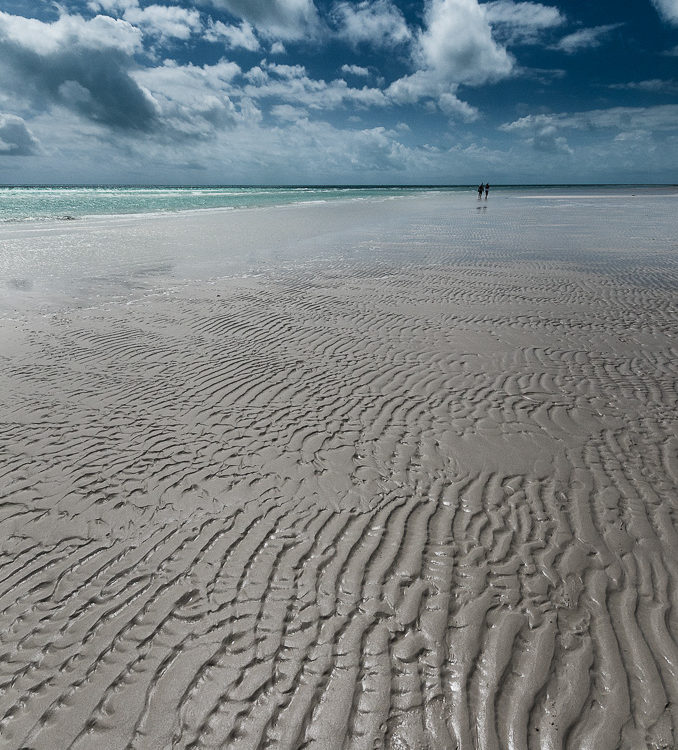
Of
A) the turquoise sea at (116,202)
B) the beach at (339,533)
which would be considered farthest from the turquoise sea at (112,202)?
the beach at (339,533)

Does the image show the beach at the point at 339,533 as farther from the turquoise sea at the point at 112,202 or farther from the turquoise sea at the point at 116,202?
the turquoise sea at the point at 112,202

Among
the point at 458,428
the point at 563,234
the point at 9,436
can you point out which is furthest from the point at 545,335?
the point at 563,234

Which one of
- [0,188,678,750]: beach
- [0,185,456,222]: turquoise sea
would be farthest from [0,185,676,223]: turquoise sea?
[0,188,678,750]: beach

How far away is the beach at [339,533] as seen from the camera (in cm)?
300

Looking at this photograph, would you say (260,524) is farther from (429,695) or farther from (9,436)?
(9,436)

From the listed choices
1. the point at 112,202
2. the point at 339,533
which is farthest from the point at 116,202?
the point at 339,533

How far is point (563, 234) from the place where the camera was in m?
24.7

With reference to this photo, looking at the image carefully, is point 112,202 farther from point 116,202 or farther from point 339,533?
point 339,533

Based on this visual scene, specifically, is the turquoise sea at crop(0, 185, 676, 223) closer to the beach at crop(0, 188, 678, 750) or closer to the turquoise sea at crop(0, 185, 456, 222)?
the turquoise sea at crop(0, 185, 456, 222)

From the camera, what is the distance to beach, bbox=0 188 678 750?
300 centimetres

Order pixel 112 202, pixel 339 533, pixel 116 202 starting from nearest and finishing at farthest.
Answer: pixel 339 533 < pixel 112 202 < pixel 116 202

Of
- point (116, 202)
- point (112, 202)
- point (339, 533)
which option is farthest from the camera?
point (116, 202)

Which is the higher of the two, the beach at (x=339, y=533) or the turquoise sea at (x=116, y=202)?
the turquoise sea at (x=116, y=202)

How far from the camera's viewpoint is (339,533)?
174 inches
